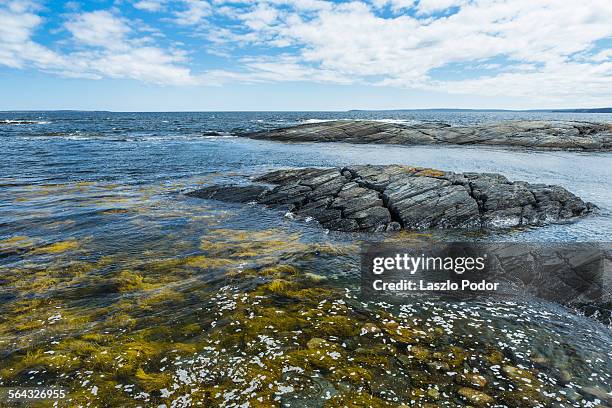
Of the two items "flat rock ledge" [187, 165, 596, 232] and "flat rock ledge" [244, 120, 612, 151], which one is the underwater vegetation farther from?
"flat rock ledge" [244, 120, 612, 151]

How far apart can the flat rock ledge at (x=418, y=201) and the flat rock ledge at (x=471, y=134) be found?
42.2 metres

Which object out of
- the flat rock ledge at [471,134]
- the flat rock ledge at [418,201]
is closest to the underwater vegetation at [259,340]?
the flat rock ledge at [418,201]

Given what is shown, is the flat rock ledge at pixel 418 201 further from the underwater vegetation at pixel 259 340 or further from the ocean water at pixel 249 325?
the underwater vegetation at pixel 259 340

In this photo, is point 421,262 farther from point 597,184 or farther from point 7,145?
point 7,145

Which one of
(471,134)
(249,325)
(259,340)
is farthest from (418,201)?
(471,134)

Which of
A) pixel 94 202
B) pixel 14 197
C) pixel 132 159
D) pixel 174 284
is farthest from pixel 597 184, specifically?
pixel 132 159

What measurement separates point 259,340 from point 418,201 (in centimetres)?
1343

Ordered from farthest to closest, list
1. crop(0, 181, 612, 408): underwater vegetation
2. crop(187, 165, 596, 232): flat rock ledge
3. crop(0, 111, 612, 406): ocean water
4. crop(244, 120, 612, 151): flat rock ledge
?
crop(244, 120, 612, 151): flat rock ledge
crop(187, 165, 596, 232): flat rock ledge
crop(0, 111, 612, 406): ocean water
crop(0, 181, 612, 408): underwater vegetation

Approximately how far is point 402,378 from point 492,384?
→ 5.93 ft

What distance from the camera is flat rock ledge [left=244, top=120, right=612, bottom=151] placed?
184 ft

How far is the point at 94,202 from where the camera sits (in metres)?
22.4

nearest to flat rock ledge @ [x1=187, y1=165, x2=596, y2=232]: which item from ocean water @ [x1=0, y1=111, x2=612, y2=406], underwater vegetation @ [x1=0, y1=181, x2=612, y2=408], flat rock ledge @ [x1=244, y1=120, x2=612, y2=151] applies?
ocean water @ [x1=0, y1=111, x2=612, y2=406]

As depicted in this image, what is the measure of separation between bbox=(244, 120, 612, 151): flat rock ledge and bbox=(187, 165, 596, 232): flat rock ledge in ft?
139

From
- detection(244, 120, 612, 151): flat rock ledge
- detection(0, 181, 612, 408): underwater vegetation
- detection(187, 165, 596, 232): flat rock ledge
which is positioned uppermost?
detection(244, 120, 612, 151): flat rock ledge
